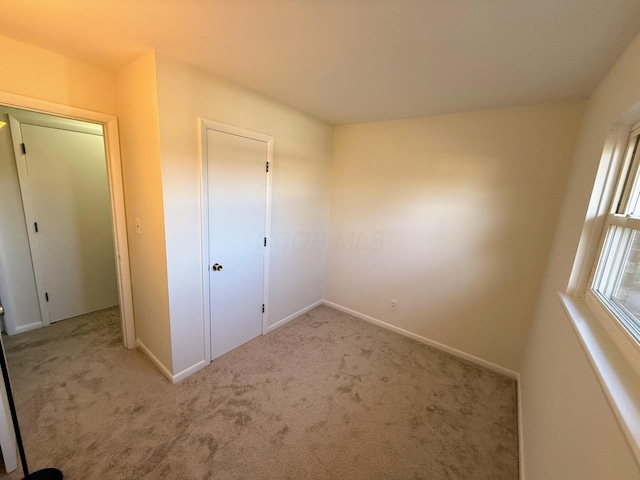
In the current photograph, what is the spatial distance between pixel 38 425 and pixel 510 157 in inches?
153

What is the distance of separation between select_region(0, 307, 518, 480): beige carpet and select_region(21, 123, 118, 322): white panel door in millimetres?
435

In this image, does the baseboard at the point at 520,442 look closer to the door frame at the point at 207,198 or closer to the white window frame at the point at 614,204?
the white window frame at the point at 614,204

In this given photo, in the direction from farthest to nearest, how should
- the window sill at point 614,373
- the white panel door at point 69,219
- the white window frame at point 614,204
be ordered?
the white panel door at point 69,219
the white window frame at point 614,204
the window sill at point 614,373

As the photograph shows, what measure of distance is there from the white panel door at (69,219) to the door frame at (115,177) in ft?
3.33

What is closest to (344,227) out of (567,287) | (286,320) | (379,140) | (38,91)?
(379,140)

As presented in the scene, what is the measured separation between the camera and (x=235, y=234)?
7.47ft

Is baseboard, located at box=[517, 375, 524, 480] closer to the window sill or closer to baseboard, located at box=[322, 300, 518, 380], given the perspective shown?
baseboard, located at box=[322, 300, 518, 380]

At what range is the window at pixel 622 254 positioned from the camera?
103cm

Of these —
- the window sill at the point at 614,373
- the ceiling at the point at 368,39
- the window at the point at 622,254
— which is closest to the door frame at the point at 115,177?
the ceiling at the point at 368,39

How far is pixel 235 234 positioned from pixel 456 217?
81.3 inches

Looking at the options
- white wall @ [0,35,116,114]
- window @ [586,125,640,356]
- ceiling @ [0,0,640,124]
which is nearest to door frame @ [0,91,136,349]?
white wall @ [0,35,116,114]

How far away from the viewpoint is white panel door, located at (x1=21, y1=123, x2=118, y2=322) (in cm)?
250

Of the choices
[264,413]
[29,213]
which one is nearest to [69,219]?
[29,213]

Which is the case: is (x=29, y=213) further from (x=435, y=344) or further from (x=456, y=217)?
(x=435, y=344)
